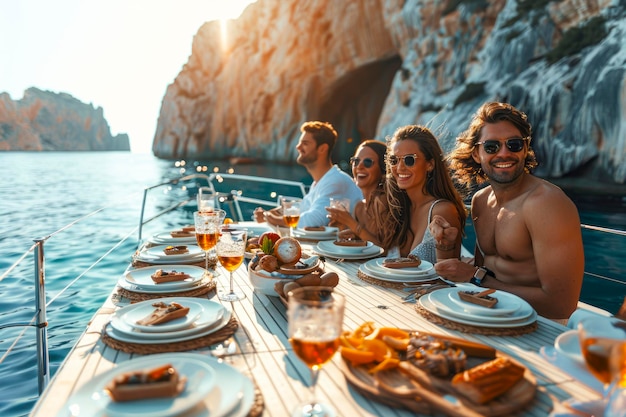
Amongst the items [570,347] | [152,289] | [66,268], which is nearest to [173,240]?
[152,289]

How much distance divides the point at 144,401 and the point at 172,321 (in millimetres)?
428

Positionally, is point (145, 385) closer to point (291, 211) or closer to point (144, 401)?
point (144, 401)

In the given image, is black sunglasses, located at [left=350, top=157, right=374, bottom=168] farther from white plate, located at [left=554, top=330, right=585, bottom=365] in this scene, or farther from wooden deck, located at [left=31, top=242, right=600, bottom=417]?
white plate, located at [left=554, top=330, right=585, bottom=365]

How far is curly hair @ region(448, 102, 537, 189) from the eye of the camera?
2.12 metres

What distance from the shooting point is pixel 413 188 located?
2.68m

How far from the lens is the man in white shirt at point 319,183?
361 cm

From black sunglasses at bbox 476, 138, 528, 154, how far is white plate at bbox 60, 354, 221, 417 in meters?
1.70

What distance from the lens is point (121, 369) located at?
0.90m

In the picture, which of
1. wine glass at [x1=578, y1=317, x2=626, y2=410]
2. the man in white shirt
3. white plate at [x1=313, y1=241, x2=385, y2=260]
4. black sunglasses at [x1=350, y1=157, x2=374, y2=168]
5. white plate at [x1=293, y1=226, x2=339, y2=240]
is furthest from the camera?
the man in white shirt

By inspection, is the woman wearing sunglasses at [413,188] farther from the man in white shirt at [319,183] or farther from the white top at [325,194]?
the white top at [325,194]

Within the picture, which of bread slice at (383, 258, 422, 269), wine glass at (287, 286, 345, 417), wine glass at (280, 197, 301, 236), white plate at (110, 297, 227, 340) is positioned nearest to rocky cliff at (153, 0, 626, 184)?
wine glass at (280, 197, 301, 236)

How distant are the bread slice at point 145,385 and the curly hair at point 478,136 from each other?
1.89 meters

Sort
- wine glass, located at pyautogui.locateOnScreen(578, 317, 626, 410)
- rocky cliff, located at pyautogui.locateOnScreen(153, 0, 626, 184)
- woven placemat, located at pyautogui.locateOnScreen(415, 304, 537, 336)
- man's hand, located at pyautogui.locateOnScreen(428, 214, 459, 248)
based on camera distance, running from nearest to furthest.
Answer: wine glass, located at pyautogui.locateOnScreen(578, 317, 626, 410)
woven placemat, located at pyautogui.locateOnScreen(415, 304, 537, 336)
man's hand, located at pyautogui.locateOnScreen(428, 214, 459, 248)
rocky cliff, located at pyautogui.locateOnScreen(153, 0, 626, 184)

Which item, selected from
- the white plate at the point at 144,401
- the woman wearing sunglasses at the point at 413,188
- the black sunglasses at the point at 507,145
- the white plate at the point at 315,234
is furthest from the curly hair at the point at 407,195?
the white plate at the point at 144,401
